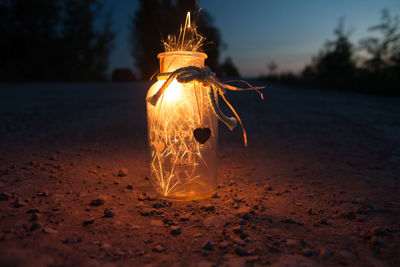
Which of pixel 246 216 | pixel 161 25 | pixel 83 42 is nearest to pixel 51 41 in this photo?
pixel 83 42

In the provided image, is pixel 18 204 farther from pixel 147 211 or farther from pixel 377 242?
pixel 377 242

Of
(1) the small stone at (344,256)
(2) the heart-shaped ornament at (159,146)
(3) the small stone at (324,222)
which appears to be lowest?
(1) the small stone at (344,256)

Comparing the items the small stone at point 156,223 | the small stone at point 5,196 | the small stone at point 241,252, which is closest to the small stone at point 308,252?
the small stone at point 241,252

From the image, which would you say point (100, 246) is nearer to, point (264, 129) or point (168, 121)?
point (168, 121)

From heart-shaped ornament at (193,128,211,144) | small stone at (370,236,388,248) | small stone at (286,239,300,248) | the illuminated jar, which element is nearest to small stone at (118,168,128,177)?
the illuminated jar

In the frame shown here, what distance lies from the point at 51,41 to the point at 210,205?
1648cm

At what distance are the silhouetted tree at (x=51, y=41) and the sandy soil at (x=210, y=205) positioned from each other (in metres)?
11.8

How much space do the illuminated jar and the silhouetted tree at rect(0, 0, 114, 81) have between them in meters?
12.8

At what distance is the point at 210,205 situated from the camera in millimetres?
1642

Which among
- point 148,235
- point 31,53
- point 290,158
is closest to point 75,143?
point 148,235

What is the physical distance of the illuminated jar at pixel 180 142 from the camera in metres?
1.79

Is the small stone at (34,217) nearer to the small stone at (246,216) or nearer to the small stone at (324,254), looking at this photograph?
the small stone at (246,216)

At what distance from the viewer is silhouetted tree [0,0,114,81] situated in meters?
13.5

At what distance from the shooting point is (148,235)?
52.1 inches
